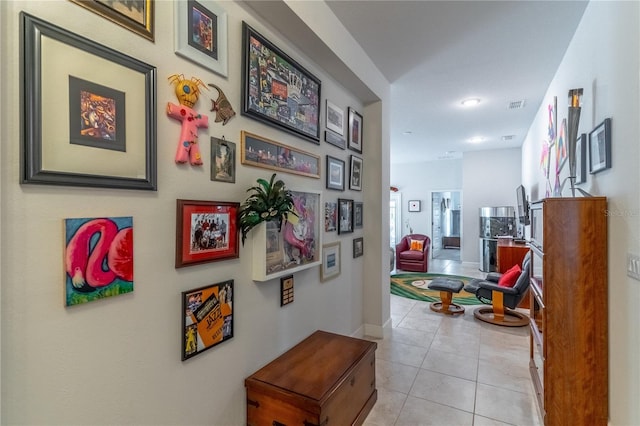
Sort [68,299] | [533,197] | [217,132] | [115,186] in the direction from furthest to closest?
1. [533,197]
2. [217,132]
3. [115,186]
4. [68,299]

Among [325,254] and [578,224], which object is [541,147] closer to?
[578,224]

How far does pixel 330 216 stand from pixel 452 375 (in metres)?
1.75

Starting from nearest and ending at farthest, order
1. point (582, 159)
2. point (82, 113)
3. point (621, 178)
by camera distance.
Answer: point (82, 113)
point (621, 178)
point (582, 159)

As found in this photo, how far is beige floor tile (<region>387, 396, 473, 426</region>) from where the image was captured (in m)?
2.08

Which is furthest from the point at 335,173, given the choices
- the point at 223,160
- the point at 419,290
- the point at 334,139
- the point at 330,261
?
the point at 419,290

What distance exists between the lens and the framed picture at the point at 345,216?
2982 mm

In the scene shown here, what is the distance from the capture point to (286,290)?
7.24 feet

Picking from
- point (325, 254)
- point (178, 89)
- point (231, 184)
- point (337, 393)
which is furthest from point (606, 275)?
point (178, 89)

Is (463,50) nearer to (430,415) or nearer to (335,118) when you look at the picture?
(335,118)

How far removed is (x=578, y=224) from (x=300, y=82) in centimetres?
207

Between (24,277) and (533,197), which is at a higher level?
(533,197)

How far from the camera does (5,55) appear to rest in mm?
958

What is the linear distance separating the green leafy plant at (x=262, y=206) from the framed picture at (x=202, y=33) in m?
0.67

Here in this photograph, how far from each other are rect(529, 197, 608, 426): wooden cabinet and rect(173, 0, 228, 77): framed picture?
84.5 inches
